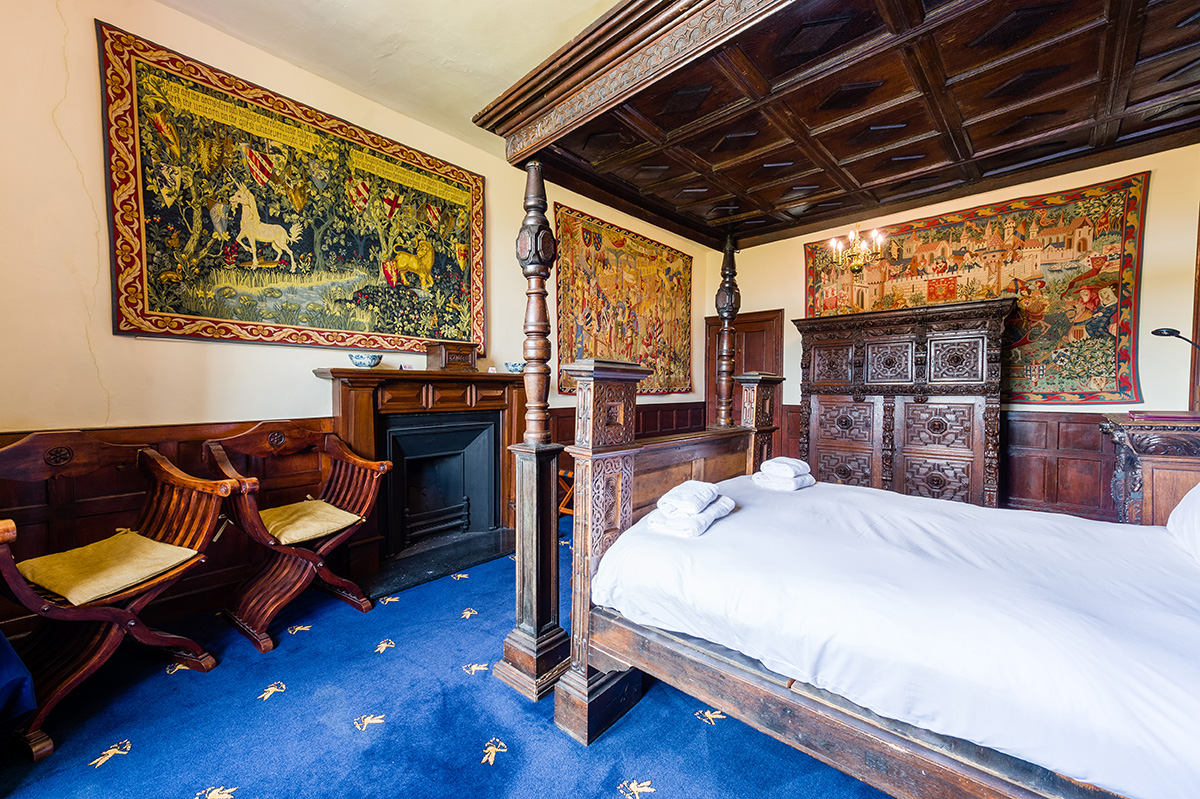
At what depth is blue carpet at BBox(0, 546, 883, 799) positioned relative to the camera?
1590 mm

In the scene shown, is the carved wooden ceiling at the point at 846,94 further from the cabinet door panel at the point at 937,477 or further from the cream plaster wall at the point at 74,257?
the cabinet door panel at the point at 937,477

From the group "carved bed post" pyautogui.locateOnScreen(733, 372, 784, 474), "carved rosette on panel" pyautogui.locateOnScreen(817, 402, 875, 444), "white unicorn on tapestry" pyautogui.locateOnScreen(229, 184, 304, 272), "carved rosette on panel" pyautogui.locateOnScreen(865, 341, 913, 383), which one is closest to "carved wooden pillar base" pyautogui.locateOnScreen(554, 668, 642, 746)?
"carved bed post" pyautogui.locateOnScreen(733, 372, 784, 474)

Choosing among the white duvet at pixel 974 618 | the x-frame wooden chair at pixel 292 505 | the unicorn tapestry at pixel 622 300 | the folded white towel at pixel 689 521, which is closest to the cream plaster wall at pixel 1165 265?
the white duvet at pixel 974 618

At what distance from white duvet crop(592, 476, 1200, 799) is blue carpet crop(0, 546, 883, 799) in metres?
0.58

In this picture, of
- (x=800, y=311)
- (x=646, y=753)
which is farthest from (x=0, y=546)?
(x=800, y=311)

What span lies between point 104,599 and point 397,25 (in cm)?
350

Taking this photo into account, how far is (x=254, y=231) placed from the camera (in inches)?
121

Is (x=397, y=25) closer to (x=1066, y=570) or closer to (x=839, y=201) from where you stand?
(x=839, y=201)

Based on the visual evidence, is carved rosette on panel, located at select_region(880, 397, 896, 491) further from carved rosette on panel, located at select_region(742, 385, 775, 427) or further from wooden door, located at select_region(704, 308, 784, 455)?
carved rosette on panel, located at select_region(742, 385, 775, 427)

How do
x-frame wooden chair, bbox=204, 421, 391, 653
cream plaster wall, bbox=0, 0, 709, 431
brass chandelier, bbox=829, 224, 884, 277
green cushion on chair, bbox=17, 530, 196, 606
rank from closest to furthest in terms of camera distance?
green cushion on chair, bbox=17, 530, 196, 606
cream plaster wall, bbox=0, 0, 709, 431
x-frame wooden chair, bbox=204, 421, 391, 653
brass chandelier, bbox=829, 224, 884, 277

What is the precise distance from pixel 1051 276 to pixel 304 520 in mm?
6833

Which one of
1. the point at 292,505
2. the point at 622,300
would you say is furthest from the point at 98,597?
the point at 622,300

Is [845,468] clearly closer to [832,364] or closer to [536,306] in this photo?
[832,364]

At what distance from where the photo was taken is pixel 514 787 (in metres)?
1.58
